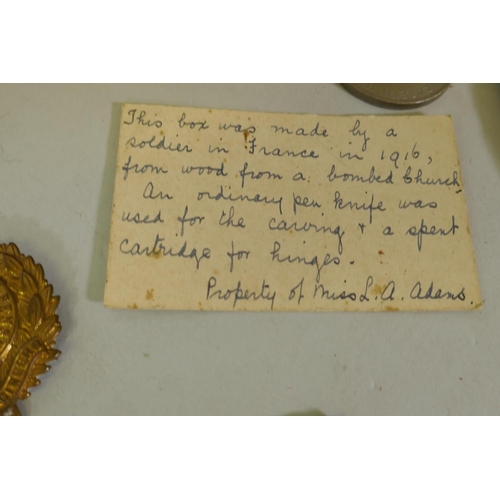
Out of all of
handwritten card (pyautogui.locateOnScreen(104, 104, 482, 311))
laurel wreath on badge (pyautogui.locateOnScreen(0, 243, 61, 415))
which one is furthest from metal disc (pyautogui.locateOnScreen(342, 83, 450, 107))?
laurel wreath on badge (pyautogui.locateOnScreen(0, 243, 61, 415))

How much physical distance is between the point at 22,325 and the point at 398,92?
597mm

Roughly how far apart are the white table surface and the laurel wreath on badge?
19 mm

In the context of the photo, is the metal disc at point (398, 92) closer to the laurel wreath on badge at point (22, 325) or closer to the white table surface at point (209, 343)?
the white table surface at point (209, 343)

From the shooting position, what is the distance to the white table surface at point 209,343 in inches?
17.9

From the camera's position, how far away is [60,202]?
0.51 m

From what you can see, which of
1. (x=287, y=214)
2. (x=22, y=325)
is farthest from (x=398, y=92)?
(x=22, y=325)

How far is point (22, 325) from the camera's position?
45 centimetres

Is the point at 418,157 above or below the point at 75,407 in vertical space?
above

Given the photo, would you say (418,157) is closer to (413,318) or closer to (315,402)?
(413,318)

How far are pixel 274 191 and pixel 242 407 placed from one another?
0.28m

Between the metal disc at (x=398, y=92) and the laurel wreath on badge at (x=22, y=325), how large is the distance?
1.65 feet

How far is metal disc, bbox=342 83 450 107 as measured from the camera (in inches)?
21.5

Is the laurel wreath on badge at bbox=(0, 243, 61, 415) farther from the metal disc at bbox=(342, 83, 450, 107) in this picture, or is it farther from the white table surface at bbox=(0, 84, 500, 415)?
the metal disc at bbox=(342, 83, 450, 107)

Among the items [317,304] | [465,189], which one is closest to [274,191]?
[317,304]
